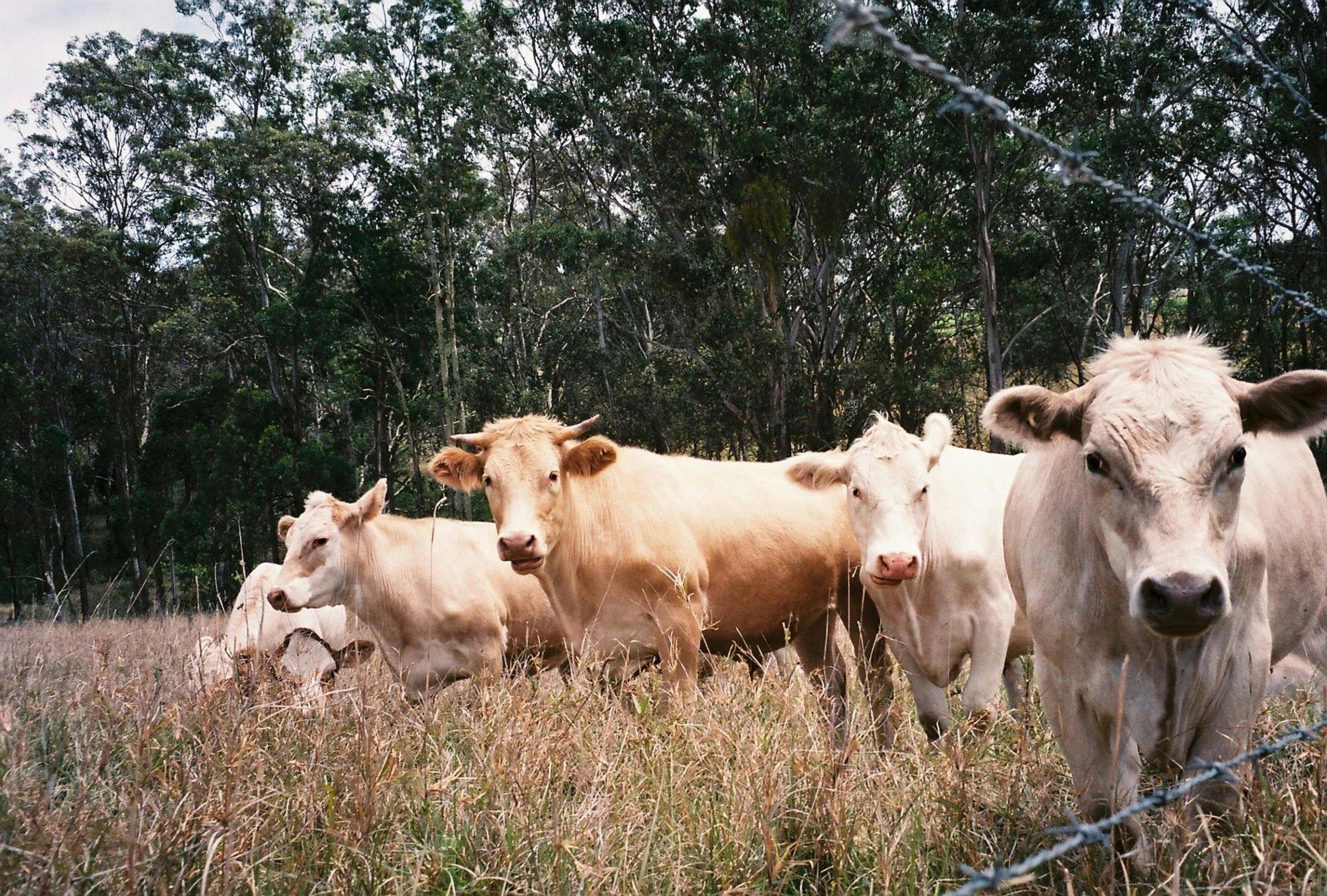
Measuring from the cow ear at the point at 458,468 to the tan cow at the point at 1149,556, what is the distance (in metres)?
3.88

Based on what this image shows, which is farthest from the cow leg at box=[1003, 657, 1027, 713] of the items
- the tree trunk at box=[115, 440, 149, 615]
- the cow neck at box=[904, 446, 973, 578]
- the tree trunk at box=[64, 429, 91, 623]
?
the tree trunk at box=[64, 429, 91, 623]

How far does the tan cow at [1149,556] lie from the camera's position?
8.16 ft

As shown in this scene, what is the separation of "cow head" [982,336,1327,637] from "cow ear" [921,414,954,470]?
1.94 meters

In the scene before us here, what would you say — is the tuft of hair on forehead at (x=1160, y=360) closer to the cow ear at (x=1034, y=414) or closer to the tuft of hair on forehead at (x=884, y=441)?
the cow ear at (x=1034, y=414)

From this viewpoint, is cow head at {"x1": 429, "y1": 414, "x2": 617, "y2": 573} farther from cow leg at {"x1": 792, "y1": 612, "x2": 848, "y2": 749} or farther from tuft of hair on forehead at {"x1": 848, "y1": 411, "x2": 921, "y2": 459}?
cow leg at {"x1": 792, "y1": 612, "x2": 848, "y2": 749}

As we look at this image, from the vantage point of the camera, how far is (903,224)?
2239 centimetres

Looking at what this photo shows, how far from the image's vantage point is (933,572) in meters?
5.04

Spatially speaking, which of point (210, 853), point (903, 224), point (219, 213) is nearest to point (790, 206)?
point (903, 224)

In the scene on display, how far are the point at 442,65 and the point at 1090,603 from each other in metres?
26.9

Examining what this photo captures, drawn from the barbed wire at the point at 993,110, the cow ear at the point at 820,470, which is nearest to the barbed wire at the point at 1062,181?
the barbed wire at the point at 993,110

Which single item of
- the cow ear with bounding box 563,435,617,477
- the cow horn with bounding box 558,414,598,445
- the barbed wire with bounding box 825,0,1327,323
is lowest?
the cow ear with bounding box 563,435,617,477

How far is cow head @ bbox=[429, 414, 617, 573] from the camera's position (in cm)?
542

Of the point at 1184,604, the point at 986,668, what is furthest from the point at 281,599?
the point at 1184,604

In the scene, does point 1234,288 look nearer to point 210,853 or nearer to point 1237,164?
point 1237,164
